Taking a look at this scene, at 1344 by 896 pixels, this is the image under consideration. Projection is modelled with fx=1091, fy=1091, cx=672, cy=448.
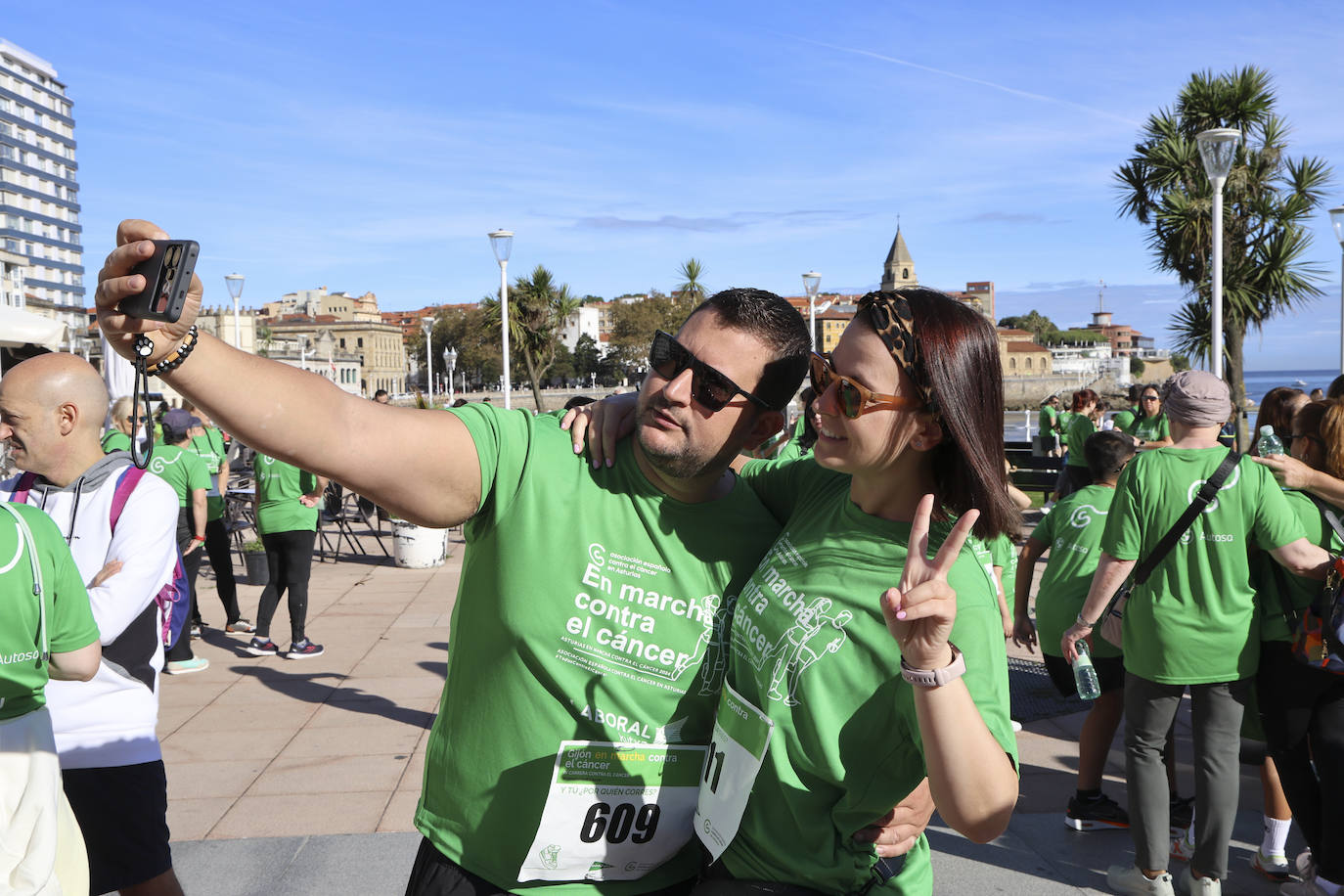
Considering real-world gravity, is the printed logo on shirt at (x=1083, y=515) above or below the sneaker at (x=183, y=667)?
above

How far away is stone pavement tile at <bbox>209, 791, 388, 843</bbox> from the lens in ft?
16.0

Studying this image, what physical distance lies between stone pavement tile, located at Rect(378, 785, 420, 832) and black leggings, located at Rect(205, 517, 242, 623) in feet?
14.3

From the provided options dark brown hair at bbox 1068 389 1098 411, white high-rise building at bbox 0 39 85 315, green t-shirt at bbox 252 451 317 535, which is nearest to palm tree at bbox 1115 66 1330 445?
dark brown hair at bbox 1068 389 1098 411

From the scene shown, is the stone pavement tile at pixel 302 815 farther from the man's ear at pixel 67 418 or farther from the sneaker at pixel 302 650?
Answer: the sneaker at pixel 302 650

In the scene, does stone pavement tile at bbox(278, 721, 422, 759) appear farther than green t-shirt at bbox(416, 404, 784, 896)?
Yes

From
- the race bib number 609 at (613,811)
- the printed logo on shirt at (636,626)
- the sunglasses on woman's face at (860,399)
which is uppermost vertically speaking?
the sunglasses on woman's face at (860,399)

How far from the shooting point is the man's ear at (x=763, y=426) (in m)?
2.21

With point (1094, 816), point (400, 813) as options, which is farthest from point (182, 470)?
point (1094, 816)

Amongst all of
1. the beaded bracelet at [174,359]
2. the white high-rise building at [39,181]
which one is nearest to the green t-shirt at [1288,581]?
the beaded bracelet at [174,359]

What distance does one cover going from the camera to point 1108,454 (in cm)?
513

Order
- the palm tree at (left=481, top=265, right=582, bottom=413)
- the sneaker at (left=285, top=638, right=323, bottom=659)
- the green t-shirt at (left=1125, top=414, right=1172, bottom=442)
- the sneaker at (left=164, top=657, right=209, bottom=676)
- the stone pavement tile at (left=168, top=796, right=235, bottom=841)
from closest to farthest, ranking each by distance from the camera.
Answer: the stone pavement tile at (left=168, top=796, right=235, bottom=841) < the sneaker at (left=164, top=657, right=209, bottom=676) < the sneaker at (left=285, top=638, right=323, bottom=659) < the green t-shirt at (left=1125, top=414, right=1172, bottom=442) < the palm tree at (left=481, top=265, right=582, bottom=413)

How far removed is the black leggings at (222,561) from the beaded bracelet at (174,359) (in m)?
8.02

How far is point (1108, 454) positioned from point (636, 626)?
3806mm

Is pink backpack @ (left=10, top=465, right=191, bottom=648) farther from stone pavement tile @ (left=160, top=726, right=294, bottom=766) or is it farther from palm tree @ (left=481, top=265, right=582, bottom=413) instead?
palm tree @ (left=481, top=265, right=582, bottom=413)
